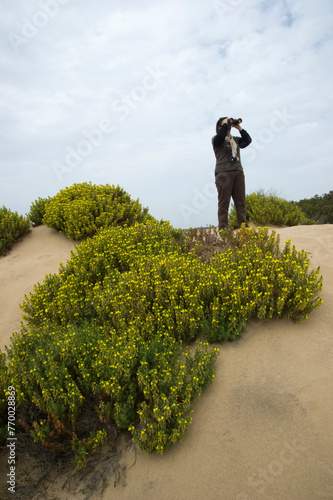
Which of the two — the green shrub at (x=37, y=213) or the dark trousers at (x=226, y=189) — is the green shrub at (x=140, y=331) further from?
the green shrub at (x=37, y=213)

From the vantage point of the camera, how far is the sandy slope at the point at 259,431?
231 cm

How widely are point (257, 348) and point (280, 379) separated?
406mm

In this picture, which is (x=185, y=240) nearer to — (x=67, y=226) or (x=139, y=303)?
(x=139, y=303)

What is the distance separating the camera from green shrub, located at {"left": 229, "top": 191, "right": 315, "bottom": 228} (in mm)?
9375

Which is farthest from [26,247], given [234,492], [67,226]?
[234,492]

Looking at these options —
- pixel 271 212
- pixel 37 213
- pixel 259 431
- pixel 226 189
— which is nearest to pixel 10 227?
pixel 37 213

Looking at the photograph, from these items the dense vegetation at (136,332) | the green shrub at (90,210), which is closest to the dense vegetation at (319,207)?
the green shrub at (90,210)

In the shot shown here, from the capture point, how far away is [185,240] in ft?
18.5

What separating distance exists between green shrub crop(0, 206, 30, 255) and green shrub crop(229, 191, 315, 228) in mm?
5916

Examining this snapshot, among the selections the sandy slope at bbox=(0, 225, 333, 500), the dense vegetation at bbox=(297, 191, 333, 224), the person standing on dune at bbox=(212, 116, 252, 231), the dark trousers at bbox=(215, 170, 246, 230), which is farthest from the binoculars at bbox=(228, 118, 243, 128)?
the dense vegetation at bbox=(297, 191, 333, 224)

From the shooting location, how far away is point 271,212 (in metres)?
9.33

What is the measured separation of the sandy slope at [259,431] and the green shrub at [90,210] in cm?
496

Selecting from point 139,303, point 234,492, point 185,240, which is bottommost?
point 234,492

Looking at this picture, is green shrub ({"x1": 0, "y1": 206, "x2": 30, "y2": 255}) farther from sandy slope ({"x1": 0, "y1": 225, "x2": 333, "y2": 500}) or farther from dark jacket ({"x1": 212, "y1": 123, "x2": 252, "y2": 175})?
sandy slope ({"x1": 0, "y1": 225, "x2": 333, "y2": 500})
